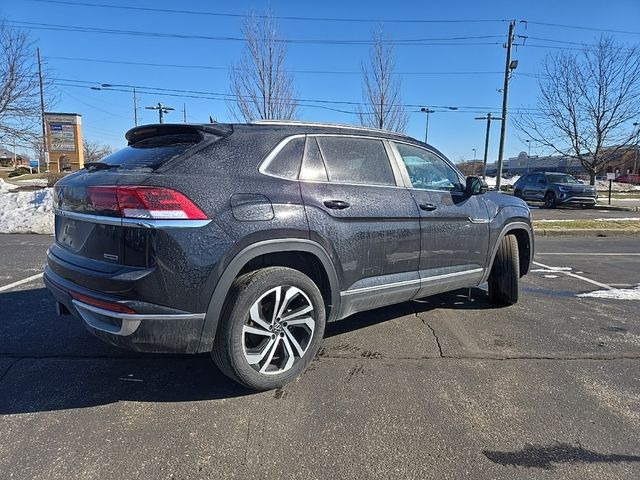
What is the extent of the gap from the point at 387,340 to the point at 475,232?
138 centimetres

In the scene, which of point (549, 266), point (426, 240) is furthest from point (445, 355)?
point (549, 266)

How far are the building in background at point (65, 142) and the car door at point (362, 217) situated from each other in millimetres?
39977

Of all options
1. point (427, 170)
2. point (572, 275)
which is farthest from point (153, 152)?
point (572, 275)

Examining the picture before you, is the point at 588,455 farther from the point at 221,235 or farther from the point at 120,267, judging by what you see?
the point at 120,267

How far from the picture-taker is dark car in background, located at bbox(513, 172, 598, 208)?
830 inches

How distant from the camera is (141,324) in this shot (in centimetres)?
248

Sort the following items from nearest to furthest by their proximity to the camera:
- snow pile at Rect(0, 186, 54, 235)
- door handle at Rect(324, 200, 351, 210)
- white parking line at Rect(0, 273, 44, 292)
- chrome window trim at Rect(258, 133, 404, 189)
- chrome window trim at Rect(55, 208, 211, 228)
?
chrome window trim at Rect(55, 208, 211, 228) → chrome window trim at Rect(258, 133, 404, 189) → door handle at Rect(324, 200, 351, 210) → white parking line at Rect(0, 273, 44, 292) → snow pile at Rect(0, 186, 54, 235)

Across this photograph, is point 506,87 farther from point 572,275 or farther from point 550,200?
point 572,275

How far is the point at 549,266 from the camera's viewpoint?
7.61 meters

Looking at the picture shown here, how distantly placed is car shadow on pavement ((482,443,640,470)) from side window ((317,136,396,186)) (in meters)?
2.06

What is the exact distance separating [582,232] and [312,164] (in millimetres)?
11705

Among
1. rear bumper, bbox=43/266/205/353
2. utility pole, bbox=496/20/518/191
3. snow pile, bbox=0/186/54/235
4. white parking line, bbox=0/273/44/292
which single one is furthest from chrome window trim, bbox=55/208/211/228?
utility pole, bbox=496/20/518/191

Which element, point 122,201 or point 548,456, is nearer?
point 548,456

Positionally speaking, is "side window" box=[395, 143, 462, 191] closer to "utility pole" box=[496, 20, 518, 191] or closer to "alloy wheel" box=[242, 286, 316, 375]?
"alloy wheel" box=[242, 286, 316, 375]
